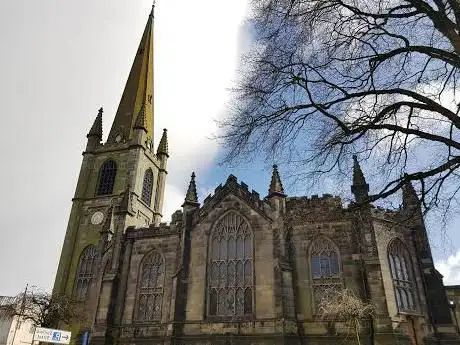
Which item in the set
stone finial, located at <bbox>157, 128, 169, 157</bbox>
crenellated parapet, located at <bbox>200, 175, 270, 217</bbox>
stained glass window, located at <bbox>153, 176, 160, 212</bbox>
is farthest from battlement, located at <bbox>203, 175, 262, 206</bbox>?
stone finial, located at <bbox>157, 128, 169, 157</bbox>

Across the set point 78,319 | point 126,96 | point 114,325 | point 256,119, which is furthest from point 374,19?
point 126,96

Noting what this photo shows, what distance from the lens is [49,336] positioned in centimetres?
1529

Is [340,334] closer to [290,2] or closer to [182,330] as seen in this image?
[182,330]

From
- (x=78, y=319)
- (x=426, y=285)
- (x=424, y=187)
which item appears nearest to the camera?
(x=424, y=187)

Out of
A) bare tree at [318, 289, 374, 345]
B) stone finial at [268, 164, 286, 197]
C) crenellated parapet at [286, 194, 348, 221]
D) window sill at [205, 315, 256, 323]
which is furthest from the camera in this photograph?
stone finial at [268, 164, 286, 197]

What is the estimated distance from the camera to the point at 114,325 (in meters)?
22.7

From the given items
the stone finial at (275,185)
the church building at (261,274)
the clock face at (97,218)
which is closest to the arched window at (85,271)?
the clock face at (97,218)

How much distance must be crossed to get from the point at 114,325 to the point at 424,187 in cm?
1958

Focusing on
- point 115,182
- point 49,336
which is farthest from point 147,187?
point 49,336

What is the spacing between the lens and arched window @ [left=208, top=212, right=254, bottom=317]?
21.1 metres

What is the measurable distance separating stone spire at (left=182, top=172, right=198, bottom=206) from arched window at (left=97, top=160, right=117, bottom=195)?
44.4 ft

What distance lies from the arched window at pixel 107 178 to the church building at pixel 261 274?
985 centimetres

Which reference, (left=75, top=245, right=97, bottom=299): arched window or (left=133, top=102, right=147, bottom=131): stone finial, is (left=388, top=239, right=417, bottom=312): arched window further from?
(left=133, top=102, right=147, bottom=131): stone finial

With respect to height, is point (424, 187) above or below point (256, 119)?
below
